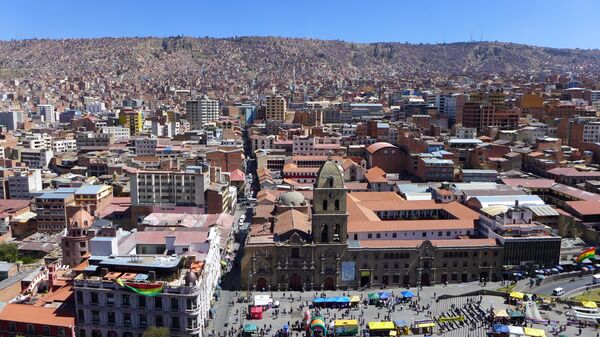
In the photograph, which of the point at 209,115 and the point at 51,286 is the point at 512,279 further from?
the point at 209,115

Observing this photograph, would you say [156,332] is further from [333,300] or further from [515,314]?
[515,314]

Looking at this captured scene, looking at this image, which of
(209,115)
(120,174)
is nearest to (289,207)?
(120,174)

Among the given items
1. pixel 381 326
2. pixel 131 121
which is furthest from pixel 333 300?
pixel 131 121

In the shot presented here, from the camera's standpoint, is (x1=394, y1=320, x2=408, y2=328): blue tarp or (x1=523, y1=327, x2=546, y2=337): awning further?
(x1=394, y1=320, x2=408, y2=328): blue tarp

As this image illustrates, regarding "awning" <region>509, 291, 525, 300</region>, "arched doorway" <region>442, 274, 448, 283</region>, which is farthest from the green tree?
"awning" <region>509, 291, 525, 300</region>

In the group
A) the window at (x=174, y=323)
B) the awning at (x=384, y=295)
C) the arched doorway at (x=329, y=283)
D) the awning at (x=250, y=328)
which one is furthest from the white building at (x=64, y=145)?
the awning at (x=384, y=295)

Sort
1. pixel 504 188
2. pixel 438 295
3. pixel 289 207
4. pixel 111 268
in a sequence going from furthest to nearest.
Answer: pixel 504 188, pixel 289 207, pixel 438 295, pixel 111 268

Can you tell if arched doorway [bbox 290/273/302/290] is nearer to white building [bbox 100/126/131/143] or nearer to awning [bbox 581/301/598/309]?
awning [bbox 581/301/598/309]
